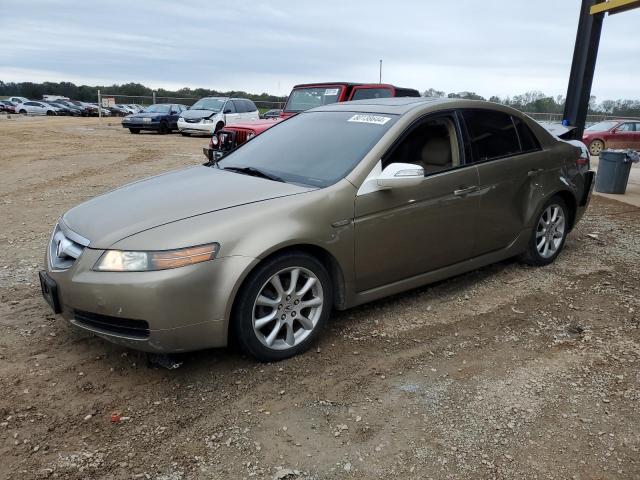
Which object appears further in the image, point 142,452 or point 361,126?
point 361,126

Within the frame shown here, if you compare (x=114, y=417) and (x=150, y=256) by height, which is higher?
(x=150, y=256)

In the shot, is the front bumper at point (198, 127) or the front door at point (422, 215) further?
the front bumper at point (198, 127)

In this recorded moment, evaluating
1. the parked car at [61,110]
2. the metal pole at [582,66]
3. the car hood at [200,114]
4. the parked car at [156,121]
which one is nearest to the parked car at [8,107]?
the parked car at [61,110]

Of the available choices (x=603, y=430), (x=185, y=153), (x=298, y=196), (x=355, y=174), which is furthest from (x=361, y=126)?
(x=185, y=153)

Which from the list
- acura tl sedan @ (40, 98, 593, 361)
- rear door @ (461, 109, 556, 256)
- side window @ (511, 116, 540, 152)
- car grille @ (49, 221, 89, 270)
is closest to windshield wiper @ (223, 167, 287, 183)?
acura tl sedan @ (40, 98, 593, 361)

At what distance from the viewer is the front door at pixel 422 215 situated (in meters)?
3.64

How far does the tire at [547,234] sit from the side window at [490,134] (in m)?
0.74

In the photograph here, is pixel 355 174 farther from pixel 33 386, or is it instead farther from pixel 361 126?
pixel 33 386

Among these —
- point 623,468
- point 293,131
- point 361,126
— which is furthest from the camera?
point 293,131

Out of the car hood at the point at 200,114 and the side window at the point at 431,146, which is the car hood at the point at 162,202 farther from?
the car hood at the point at 200,114

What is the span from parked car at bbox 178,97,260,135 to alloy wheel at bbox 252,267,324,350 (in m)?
18.6

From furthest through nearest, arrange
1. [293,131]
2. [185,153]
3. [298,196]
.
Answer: [185,153] → [293,131] → [298,196]

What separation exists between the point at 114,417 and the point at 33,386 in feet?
2.03

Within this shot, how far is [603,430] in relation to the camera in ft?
9.00
